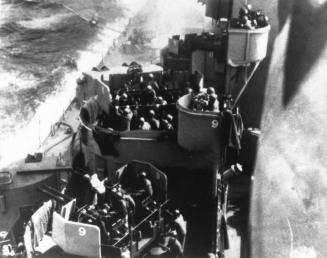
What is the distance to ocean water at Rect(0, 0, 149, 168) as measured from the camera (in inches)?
1484

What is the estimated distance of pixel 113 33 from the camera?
57125mm

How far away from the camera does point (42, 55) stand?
4881cm

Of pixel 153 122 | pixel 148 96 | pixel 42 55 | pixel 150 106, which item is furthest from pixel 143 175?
pixel 42 55

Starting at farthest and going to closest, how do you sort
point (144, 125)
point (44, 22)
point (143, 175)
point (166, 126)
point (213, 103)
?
point (44, 22) → point (166, 126) → point (144, 125) → point (213, 103) → point (143, 175)

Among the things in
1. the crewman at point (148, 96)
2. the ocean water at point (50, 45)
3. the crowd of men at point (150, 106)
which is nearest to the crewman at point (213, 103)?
the crowd of men at point (150, 106)

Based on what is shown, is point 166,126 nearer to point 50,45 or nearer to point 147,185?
point 147,185

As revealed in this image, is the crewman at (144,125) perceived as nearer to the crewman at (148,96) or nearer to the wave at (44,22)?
the crewman at (148,96)

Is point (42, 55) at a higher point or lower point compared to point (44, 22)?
lower

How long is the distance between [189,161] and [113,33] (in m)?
41.6

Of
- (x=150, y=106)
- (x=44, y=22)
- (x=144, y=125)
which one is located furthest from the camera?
(x=44, y=22)

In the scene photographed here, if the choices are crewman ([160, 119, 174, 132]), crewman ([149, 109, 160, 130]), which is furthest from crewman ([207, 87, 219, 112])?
crewman ([149, 109, 160, 130])

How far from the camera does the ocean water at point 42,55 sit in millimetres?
37688

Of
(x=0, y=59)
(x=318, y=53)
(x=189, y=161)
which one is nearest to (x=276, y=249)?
(x=189, y=161)

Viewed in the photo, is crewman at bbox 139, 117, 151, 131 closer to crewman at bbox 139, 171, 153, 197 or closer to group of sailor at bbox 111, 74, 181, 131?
group of sailor at bbox 111, 74, 181, 131
